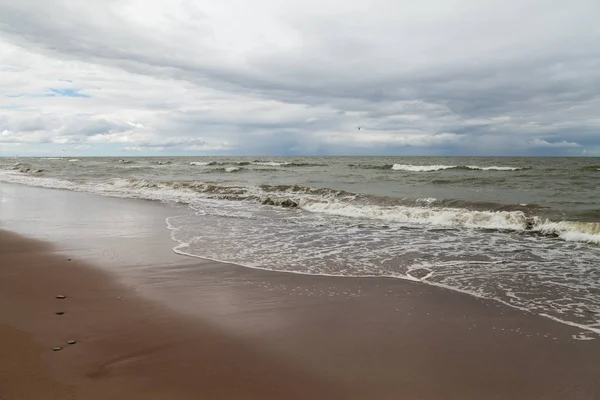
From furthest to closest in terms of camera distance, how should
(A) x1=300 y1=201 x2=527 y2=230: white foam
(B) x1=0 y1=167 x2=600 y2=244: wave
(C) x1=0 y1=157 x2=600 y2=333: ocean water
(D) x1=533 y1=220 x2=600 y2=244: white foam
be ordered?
(A) x1=300 y1=201 x2=527 y2=230: white foam → (B) x1=0 y1=167 x2=600 y2=244: wave → (D) x1=533 y1=220 x2=600 y2=244: white foam → (C) x1=0 y1=157 x2=600 y2=333: ocean water

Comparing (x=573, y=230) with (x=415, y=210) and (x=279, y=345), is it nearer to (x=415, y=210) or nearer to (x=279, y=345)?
(x=415, y=210)

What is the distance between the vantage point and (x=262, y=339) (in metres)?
4.15

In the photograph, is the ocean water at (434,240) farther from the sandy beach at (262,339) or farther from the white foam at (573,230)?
the sandy beach at (262,339)

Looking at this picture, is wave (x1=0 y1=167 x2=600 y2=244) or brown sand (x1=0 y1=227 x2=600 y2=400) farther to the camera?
wave (x1=0 y1=167 x2=600 y2=244)

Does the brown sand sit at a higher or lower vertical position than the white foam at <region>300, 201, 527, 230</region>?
lower

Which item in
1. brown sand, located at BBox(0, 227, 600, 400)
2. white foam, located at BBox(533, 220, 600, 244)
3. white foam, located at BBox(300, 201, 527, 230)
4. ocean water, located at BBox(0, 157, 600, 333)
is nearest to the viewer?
brown sand, located at BBox(0, 227, 600, 400)

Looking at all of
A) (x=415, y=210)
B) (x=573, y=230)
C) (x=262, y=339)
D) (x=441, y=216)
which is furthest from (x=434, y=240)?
(x=262, y=339)

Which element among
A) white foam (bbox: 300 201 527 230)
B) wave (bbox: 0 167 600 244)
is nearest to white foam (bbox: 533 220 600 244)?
wave (bbox: 0 167 600 244)

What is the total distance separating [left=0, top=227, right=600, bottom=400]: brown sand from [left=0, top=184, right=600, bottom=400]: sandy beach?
14 mm

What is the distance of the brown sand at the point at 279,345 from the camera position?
10.5 ft

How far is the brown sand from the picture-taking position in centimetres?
321

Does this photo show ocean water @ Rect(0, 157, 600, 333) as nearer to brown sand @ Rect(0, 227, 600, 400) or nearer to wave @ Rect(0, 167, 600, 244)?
wave @ Rect(0, 167, 600, 244)

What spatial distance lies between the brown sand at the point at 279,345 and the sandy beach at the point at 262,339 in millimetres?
14

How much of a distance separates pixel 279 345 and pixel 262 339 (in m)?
0.22
